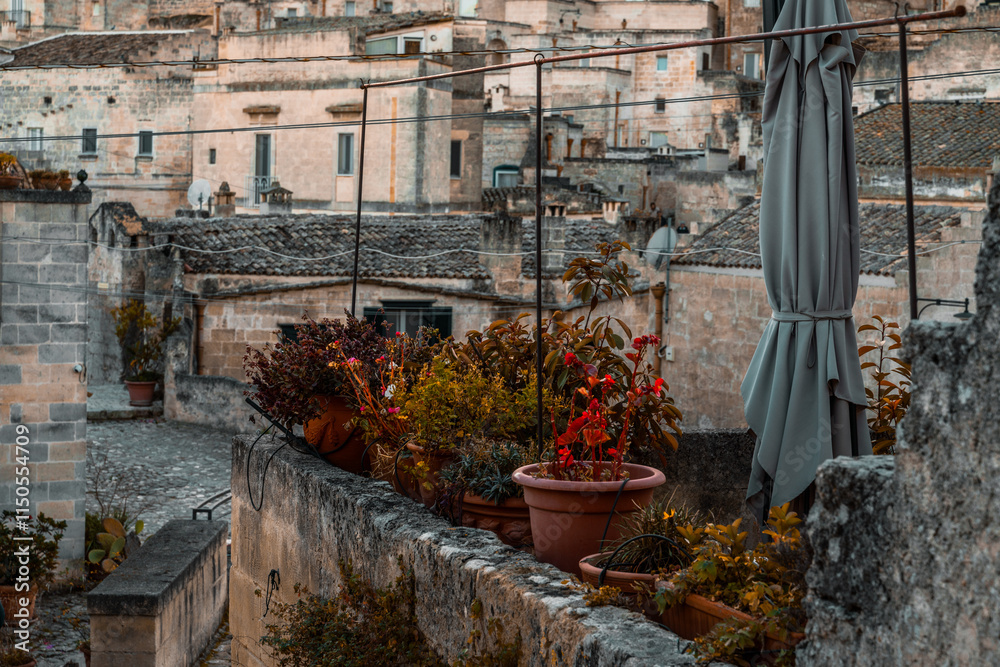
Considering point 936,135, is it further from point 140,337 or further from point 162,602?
point 162,602

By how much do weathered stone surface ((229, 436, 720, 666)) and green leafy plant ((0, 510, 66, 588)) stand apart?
4773 millimetres

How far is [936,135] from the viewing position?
65.3ft

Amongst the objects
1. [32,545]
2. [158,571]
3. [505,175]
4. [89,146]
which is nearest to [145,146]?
[89,146]

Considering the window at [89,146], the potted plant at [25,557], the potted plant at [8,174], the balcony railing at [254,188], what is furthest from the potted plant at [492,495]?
the window at [89,146]

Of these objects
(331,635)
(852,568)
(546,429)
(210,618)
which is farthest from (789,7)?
(210,618)

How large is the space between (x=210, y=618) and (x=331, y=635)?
5.83 metres

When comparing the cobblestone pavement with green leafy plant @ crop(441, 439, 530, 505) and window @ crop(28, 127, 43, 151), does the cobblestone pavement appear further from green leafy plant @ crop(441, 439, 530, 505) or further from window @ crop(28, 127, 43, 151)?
window @ crop(28, 127, 43, 151)

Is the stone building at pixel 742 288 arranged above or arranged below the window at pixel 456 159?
below

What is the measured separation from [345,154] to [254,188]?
3174mm

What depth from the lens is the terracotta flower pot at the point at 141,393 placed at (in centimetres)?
1961

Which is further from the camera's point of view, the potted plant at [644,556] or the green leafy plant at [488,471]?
the green leafy plant at [488,471]

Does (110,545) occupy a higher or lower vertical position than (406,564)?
lower

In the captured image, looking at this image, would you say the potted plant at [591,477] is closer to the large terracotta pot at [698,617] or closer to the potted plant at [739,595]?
the potted plant at [739,595]

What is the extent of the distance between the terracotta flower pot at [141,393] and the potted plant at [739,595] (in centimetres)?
1753
